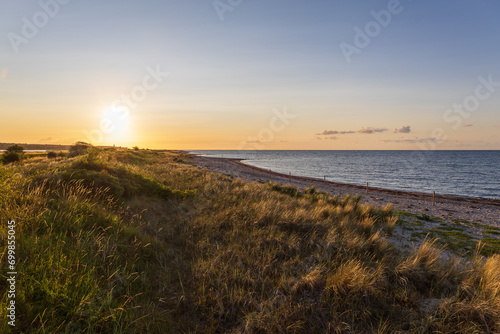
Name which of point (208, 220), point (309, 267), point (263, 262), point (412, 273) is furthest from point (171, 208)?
point (412, 273)

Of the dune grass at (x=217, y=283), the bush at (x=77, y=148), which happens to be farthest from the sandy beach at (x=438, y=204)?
the bush at (x=77, y=148)

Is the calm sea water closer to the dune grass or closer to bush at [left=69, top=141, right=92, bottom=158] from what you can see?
the dune grass

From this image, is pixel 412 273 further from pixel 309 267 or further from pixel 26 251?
pixel 26 251

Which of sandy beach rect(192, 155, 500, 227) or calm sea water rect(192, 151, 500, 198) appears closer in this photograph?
sandy beach rect(192, 155, 500, 227)

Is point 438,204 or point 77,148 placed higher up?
point 77,148

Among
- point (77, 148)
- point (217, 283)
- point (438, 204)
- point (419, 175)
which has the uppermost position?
point (77, 148)

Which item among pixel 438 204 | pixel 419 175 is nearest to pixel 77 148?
pixel 438 204

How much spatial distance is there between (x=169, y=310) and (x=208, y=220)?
375 centimetres

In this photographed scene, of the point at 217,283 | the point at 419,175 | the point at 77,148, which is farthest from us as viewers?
the point at 419,175

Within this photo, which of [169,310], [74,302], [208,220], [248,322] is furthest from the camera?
[208,220]

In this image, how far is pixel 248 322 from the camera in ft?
11.3

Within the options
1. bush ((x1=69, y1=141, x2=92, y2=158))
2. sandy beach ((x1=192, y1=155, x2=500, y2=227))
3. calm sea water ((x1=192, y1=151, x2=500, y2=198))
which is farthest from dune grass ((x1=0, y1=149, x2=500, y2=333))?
calm sea water ((x1=192, y1=151, x2=500, y2=198))

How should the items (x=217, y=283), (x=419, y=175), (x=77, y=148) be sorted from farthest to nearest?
(x=419, y=175) < (x=77, y=148) < (x=217, y=283)

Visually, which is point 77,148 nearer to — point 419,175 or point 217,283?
point 217,283
